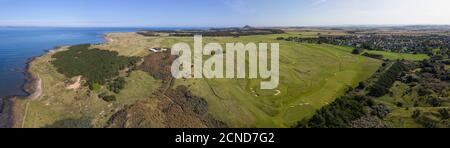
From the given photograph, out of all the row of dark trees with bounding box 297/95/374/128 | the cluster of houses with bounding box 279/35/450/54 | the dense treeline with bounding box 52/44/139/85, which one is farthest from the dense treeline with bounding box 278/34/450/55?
A: the dense treeline with bounding box 52/44/139/85

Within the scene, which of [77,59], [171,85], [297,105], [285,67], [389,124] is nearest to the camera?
[389,124]

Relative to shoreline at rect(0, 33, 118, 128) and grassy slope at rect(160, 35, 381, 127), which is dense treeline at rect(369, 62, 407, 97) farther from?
shoreline at rect(0, 33, 118, 128)

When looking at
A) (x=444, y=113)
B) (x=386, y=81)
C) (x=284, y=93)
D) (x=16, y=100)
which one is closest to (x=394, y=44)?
(x=386, y=81)

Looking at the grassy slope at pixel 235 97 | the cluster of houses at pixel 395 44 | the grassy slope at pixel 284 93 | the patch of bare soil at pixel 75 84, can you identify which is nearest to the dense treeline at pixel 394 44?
the cluster of houses at pixel 395 44

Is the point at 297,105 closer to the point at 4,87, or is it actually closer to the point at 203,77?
the point at 203,77

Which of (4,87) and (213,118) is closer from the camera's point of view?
(213,118)

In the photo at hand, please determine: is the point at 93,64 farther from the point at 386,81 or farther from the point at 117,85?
the point at 386,81

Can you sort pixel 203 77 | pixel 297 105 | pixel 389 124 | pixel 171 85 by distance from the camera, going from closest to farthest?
pixel 389 124
pixel 297 105
pixel 171 85
pixel 203 77

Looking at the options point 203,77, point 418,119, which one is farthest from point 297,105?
point 203,77

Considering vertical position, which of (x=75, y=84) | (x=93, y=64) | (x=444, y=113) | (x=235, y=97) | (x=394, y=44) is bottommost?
(x=444, y=113)
